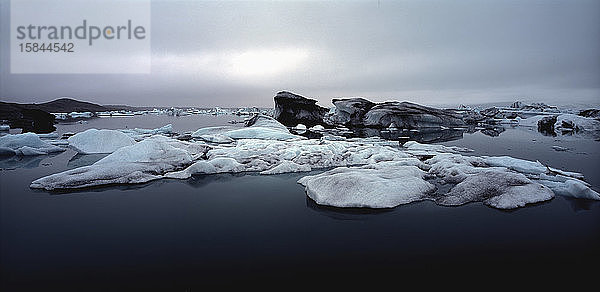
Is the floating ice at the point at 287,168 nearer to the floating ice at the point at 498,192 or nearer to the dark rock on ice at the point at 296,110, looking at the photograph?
the floating ice at the point at 498,192

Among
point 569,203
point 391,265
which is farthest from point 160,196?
point 569,203

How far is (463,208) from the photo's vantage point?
15.6ft

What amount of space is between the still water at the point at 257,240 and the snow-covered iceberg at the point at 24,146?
6.04 metres

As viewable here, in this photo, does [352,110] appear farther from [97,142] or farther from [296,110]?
[97,142]

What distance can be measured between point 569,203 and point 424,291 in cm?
410

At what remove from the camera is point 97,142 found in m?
10.7

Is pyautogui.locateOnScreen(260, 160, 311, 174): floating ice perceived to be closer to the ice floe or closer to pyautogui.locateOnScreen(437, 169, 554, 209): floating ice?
the ice floe

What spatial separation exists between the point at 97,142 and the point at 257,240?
9733 millimetres

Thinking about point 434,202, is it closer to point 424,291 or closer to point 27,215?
point 424,291

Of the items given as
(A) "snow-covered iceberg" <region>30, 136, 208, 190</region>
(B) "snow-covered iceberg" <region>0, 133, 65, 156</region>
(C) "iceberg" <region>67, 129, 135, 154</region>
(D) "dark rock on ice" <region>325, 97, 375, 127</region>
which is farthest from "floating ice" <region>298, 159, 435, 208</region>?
(D) "dark rock on ice" <region>325, 97, 375, 127</region>

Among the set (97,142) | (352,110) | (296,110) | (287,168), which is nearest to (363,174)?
(287,168)

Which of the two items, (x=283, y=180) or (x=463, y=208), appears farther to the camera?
(x=283, y=180)

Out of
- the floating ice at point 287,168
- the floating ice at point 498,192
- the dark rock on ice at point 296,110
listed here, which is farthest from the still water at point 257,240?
the dark rock on ice at point 296,110

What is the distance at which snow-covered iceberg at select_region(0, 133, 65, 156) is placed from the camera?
1024 centimetres
